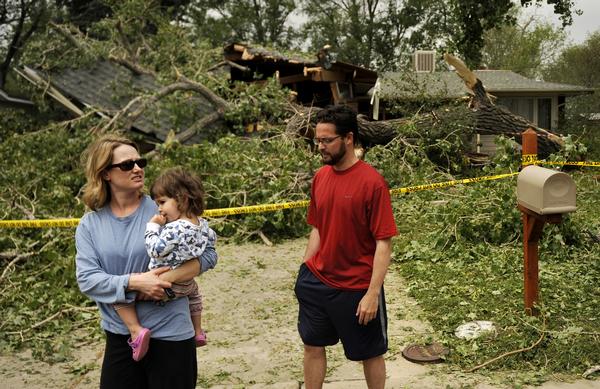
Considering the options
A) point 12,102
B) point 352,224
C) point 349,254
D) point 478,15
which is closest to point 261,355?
point 349,254

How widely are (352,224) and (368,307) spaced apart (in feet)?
1.40

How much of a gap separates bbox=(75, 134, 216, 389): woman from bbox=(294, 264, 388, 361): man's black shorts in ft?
2.53

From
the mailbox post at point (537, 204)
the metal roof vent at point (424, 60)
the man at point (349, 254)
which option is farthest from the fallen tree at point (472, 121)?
the metal roof vent at point (424, 60)

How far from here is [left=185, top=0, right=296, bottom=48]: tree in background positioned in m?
35.2

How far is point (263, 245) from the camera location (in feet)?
28.0

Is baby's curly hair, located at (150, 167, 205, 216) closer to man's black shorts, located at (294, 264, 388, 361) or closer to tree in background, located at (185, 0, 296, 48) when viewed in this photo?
man's black shorts, located at (294, 264, 388, 361)

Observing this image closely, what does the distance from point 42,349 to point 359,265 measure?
117 inches

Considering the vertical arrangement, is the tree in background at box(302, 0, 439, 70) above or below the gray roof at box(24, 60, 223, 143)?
above

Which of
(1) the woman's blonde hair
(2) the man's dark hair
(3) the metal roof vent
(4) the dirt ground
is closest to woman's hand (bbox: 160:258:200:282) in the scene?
(1) the woman's blonde hair

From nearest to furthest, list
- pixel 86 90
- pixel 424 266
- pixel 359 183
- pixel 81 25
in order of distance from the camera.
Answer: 1. pixel 359 183
2. pixel 424 266
3. pixel 86 90
4. pixel 81 25

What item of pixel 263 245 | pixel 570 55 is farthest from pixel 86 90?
pixel 570 55

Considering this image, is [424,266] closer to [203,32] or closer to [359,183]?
[359,183]

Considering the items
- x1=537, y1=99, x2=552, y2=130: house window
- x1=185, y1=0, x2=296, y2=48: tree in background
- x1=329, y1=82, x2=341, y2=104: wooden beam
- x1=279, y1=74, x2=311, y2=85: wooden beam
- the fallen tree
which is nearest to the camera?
the fallen tree

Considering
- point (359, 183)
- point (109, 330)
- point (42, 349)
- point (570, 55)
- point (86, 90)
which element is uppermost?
point (570, 55)
